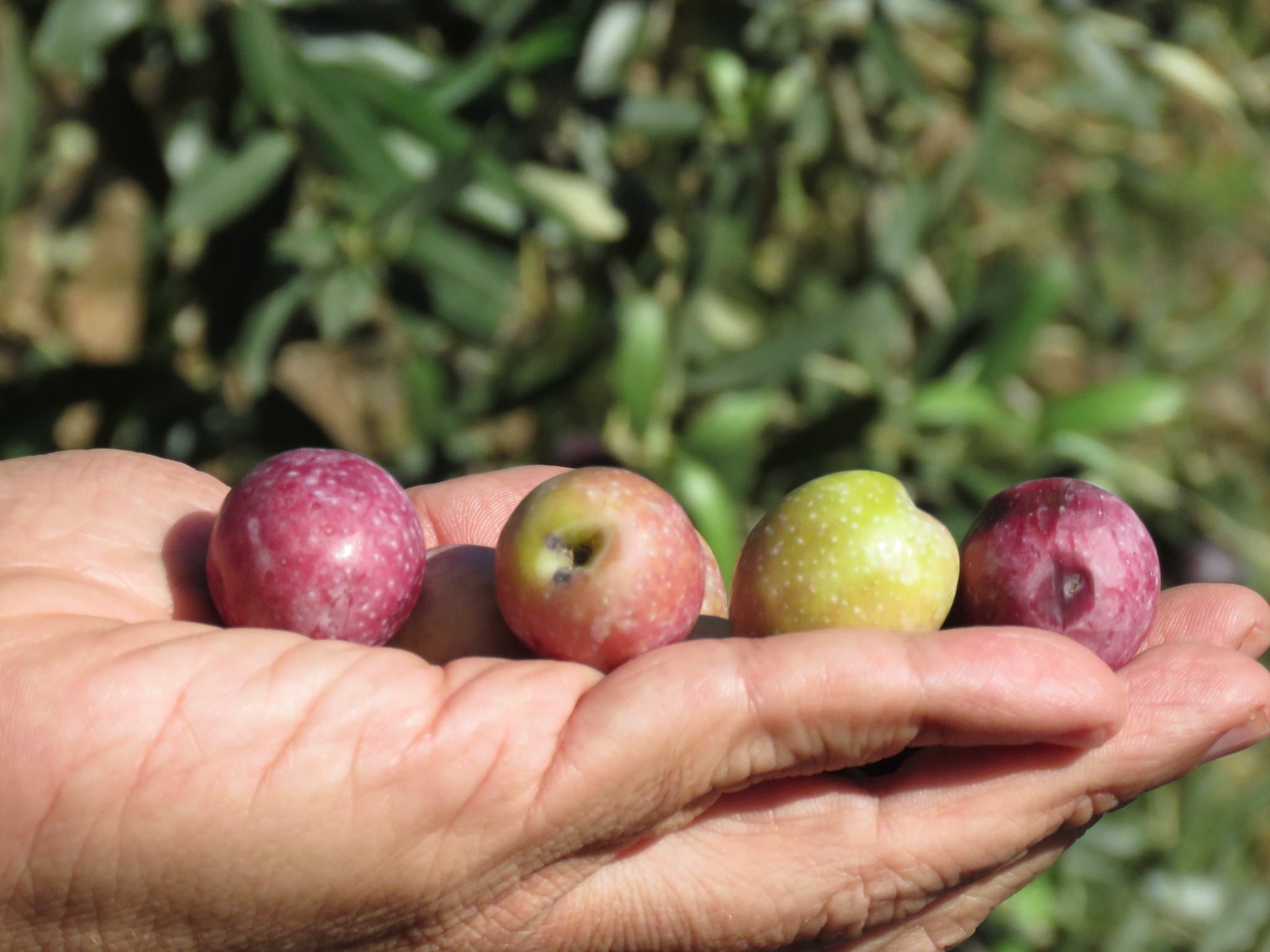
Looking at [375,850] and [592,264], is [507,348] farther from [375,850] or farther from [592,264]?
[375,850]

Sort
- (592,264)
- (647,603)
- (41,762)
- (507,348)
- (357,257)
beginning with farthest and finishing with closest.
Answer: (507,348) → (592,264) → (357,257) → (647,603) → (41,762)

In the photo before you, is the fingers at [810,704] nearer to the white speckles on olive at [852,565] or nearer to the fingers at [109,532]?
the white speckles on olive at [852,565]

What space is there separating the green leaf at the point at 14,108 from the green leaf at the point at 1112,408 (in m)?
1.62

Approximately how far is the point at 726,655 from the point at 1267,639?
672 mm

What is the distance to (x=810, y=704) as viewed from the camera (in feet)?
3.62

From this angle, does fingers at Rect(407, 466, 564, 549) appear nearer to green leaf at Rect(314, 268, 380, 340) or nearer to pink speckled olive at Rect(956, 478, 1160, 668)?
green leaf at Rect(314, 268, 380, 340)

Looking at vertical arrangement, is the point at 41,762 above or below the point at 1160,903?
above

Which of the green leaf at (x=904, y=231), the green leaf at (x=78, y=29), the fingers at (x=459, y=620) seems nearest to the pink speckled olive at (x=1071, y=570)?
the fingers at (x=459, y=620)

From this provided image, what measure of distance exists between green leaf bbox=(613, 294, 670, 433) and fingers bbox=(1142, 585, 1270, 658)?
0.89m

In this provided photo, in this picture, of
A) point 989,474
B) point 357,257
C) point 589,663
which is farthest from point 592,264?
point 589,663

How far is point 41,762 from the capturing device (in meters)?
1.09

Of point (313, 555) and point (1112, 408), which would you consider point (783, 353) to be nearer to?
point (1112, 408)

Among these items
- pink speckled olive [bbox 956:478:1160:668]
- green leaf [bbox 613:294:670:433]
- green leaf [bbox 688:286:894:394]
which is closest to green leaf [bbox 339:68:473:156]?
green leaf [bbox 613:294:670:433]

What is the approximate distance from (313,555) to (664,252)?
47.5 inches
